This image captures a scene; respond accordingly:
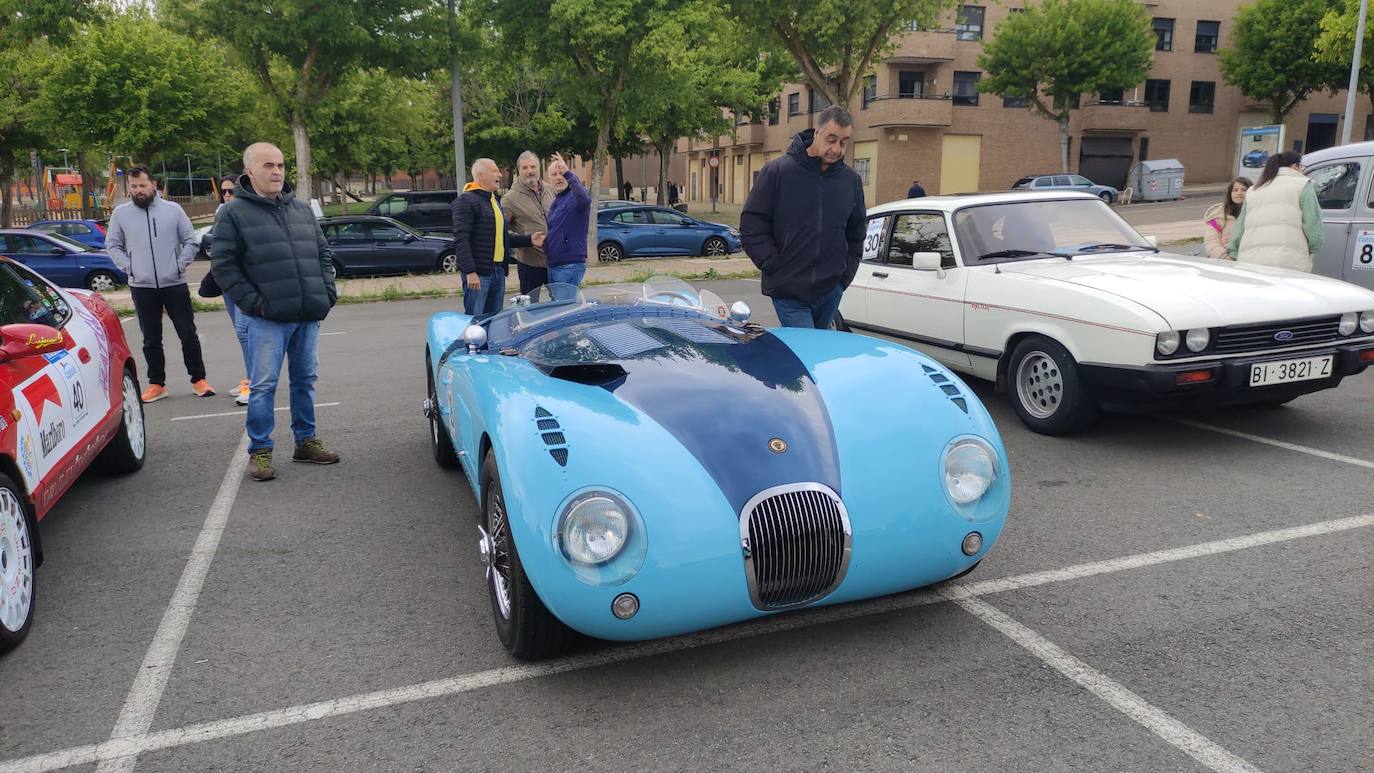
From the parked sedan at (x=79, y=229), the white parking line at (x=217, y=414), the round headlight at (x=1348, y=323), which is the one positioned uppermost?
the parked sedan at (x=79, y=229)

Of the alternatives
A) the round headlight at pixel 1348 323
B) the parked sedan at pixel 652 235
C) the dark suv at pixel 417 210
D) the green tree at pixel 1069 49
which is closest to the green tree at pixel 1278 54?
the green tree at pixel 1069 49

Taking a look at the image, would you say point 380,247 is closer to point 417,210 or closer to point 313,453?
point 417,210

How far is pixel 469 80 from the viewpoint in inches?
1513

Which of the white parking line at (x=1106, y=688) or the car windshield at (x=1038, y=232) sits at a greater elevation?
the car windshield at (x=1038, y=232)

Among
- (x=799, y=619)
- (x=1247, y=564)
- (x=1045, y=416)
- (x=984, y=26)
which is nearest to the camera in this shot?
(x=799, y=619)

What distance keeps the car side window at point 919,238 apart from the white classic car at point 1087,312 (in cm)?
1

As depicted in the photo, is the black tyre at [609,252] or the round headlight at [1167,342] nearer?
the round headlight at [1167,342]

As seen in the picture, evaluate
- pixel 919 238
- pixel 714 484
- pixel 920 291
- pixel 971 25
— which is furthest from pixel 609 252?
pixel 971 25

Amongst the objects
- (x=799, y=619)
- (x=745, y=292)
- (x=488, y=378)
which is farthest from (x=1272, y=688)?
(x=745, y=292)

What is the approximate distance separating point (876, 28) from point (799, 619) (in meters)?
19.5

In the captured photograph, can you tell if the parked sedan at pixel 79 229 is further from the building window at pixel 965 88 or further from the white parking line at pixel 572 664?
the building window at pixel 965 88

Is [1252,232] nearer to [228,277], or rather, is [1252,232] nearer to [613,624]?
[613,624]

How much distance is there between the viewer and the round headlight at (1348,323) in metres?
5.42

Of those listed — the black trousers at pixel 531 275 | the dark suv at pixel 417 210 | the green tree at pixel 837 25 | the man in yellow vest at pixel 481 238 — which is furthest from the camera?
the dark suv at pixel 417 210
